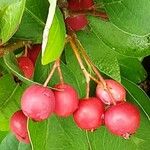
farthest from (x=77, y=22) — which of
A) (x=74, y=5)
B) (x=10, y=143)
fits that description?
(x=10, y=143)

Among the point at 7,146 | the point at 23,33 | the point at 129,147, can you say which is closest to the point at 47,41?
the point at 23,33

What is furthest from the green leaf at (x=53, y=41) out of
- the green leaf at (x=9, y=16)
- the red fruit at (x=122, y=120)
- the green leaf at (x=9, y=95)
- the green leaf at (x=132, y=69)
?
the green leaf at (x=132, y=69)

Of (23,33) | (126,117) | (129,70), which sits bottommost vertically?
(129,70)

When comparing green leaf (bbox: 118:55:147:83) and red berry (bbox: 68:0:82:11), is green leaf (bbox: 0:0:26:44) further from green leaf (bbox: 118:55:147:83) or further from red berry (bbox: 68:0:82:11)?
green leaf (bbox: 118:55:147:83)

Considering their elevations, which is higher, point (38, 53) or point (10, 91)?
point (38, 53)

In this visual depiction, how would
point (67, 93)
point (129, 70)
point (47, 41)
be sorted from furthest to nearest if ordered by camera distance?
point (129, 70), point (67, 93), point (47, 41)

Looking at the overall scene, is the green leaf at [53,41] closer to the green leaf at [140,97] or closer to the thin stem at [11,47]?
the thin stem at [11,47]

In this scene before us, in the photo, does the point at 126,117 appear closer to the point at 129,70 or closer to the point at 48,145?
the point at 48,145
